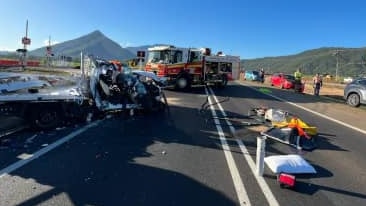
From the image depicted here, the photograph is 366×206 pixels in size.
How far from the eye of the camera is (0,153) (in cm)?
718

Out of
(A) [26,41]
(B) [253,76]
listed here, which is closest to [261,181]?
(A) [26,41]

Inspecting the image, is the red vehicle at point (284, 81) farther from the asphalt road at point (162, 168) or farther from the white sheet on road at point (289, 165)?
the white sheet on road at point (289, 165)

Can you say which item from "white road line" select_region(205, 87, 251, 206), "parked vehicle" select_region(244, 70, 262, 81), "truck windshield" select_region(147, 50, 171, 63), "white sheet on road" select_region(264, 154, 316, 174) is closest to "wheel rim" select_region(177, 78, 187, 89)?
"truck windshield" select_region(147, 50, 171, 63)

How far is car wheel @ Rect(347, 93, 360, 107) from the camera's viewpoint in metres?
20.4

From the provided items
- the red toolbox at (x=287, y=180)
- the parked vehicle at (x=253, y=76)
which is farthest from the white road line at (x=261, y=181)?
the parked vehicle at (x=253, y=76)

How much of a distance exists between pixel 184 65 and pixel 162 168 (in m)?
18.9

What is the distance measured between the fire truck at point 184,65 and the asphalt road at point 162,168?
46.4 feet

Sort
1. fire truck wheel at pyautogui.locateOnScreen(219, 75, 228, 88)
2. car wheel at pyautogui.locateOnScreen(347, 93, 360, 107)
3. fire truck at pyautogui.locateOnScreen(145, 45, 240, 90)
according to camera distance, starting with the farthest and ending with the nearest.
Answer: fire truck wheel at pyautogui.locateOnScreen(219, 75, 228, 88), fire truck at pyautogui.locateOnScreen(145, 45, 240, 90), car wheel at pyautogui.locateOnScreen(347, 93, 360, 107)

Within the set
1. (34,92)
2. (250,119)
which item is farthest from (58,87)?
(250,119)

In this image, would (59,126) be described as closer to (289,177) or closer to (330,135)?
(289,177)

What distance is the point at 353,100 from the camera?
68.1 feet

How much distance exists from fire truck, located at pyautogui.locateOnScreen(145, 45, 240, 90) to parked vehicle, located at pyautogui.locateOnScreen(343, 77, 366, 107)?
31.1 ft

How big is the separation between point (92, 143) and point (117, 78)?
16.3 ft

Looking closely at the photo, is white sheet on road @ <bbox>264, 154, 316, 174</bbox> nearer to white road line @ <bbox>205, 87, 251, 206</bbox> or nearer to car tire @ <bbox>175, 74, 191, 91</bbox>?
white road line @ <bbox>205, 87, 251, 206</bbox>
